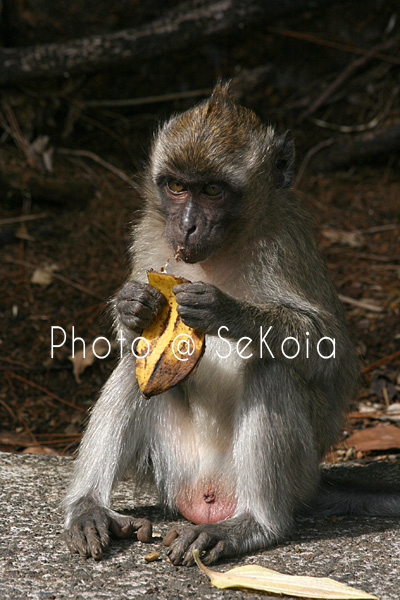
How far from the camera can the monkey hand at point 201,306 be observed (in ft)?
12.8

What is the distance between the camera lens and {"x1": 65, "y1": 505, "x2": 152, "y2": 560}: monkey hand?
3773 mm

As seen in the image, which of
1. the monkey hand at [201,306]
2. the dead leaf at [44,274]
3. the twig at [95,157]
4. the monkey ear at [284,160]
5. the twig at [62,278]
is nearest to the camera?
the monkey hand at [201,306]

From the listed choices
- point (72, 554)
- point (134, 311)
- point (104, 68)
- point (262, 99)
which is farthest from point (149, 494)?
point (262, 99)

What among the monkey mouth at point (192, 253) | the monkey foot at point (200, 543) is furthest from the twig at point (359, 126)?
the monkey foot at point (200, 543)

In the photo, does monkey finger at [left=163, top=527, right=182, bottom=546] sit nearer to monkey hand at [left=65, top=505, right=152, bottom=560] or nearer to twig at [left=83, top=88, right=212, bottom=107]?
monkey hand at [left=65, top=505, right=152, bottom=560]

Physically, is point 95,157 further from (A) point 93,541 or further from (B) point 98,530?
(A) point 93,541

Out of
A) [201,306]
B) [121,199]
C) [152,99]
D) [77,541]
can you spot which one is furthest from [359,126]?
[77,541]

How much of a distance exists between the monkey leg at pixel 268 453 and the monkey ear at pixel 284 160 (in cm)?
116

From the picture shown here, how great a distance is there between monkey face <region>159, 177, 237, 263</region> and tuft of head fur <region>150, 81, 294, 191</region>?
0.06m

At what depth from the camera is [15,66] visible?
8.58 meters

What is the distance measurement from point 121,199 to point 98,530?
5447 millimetres

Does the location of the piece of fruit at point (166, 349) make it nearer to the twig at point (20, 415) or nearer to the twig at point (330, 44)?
the twig at point (20, 415)

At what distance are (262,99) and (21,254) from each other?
346 centimetres

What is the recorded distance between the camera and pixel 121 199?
8.86 metres
